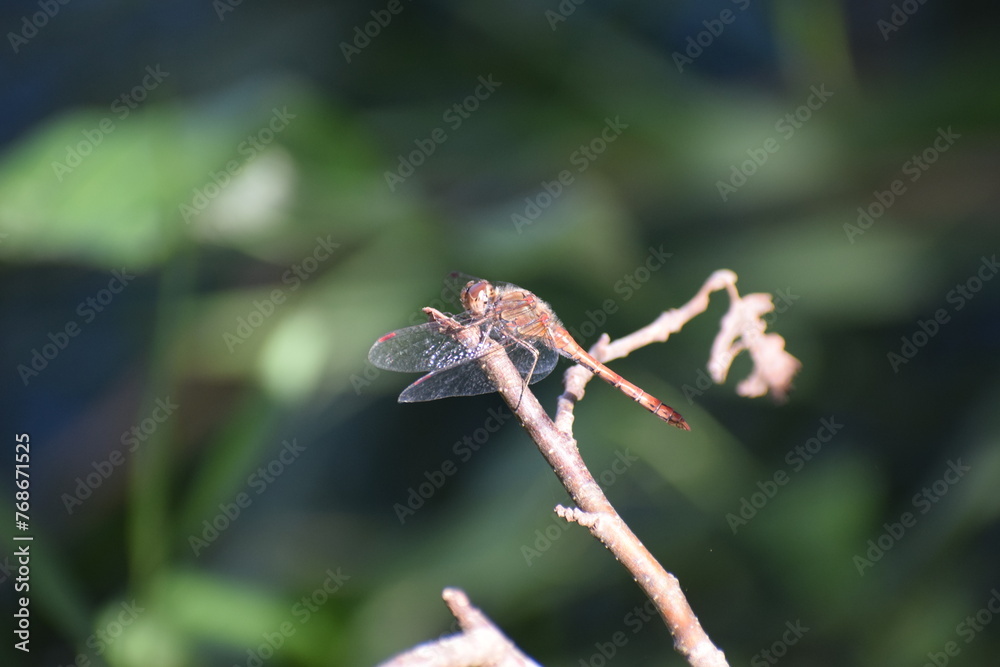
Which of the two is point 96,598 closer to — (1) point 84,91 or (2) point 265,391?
(2) point 265,391

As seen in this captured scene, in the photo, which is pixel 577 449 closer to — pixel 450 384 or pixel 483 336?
pixel 483 336

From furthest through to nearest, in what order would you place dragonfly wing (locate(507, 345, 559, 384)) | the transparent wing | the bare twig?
dragonfly wing (locate(507, 345, 559, 384))
the transparent wing
the bare twig

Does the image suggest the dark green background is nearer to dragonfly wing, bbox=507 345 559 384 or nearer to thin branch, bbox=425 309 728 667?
dragonfly wing, bbox=507 345 559 384

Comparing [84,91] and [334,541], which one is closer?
[334,541]

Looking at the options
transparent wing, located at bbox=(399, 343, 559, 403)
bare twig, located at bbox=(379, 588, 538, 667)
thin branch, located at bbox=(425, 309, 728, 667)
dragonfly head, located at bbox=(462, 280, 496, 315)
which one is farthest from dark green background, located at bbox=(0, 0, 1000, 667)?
bare twig, located at bbox=(379, 588, 538, 667)

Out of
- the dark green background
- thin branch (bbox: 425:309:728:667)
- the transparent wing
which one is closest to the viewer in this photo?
thin branch (bbox: 425:309:728:667)

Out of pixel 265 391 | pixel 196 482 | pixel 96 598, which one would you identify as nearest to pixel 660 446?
pixel 265 391

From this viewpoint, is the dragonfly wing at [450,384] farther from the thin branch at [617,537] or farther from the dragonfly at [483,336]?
the thin branch at [617,537]

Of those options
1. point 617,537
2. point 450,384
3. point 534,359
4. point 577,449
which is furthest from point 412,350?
point 617,537
